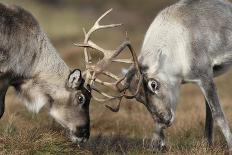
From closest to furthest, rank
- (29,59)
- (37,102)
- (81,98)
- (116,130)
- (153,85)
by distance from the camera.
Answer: (153,85), (29,59), (81,98), (37,102), (116,130)

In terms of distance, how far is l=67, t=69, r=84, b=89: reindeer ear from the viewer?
920cm

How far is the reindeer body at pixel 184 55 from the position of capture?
913 cm

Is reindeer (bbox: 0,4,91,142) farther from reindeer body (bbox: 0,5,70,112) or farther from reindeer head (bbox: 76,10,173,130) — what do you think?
reindeer head (bbox: 76,10,173,130)

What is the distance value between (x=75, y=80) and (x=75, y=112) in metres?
0.52

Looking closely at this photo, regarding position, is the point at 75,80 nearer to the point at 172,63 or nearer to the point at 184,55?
the point at 172,63

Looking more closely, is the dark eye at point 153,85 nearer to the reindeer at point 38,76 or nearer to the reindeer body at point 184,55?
the reindeer body at point 184,55

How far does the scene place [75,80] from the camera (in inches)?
366

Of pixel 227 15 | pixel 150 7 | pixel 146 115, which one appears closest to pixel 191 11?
pixel 227 15

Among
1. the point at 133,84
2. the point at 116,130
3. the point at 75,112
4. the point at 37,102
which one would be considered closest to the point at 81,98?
the point at 75,112

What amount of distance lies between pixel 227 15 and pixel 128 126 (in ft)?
9.18

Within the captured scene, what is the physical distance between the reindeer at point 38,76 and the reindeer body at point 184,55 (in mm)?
1077

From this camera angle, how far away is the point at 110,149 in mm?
9312

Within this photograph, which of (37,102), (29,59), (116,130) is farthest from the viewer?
(116,130)

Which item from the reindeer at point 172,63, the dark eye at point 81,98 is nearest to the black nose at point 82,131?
the dark eye at point 81,98
